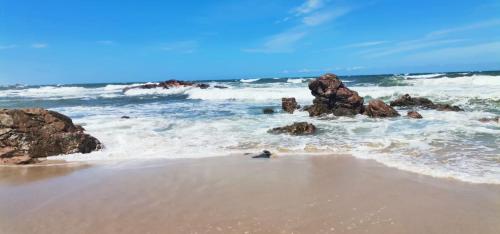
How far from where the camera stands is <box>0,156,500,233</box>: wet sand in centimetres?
414

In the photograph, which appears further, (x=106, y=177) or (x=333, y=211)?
(x=106, y=177)

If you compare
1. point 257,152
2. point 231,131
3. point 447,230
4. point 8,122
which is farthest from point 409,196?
point 8,122

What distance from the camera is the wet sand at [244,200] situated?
4137mm

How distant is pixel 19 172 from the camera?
22.7ft

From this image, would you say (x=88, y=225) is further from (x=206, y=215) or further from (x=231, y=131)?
(x=231, y=131)

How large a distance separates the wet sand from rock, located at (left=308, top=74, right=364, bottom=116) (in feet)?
27.3

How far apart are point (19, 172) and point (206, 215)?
4.16 meters

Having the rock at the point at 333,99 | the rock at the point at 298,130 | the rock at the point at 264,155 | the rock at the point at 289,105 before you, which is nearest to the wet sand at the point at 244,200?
the rock at the point at 264,155

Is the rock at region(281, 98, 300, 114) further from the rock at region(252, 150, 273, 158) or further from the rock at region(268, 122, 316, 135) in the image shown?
the rock at region(252, 150, 273, 158)

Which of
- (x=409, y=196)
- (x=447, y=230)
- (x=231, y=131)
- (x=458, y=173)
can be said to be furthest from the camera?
(x=231, y=131)

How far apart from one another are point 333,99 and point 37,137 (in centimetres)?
1069

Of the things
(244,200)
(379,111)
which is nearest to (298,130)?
(379,111)

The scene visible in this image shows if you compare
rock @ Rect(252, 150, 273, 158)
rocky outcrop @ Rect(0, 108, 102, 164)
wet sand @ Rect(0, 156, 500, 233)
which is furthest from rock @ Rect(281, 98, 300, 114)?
wet sand @ Rect(0, 156, 500, 233)

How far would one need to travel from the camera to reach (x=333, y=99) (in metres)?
15.9
